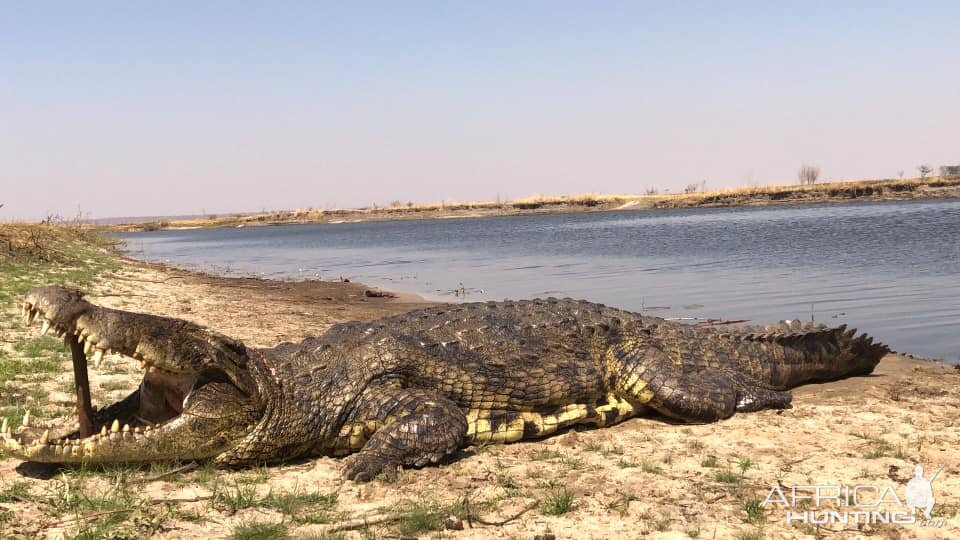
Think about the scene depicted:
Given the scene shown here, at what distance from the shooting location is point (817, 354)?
7.43 meters

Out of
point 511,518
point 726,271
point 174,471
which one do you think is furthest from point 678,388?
point 726,271

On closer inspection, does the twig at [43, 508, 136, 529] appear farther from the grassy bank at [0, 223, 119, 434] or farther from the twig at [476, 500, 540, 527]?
the grassy bank at [0, 223, 119, 434]

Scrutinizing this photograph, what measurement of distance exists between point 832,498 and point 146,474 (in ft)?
13.2

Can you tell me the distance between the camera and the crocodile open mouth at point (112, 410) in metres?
4.31

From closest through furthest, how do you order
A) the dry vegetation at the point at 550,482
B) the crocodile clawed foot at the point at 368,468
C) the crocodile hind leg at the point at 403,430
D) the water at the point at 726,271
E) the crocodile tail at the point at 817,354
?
1. the dry vegetation at the point at 550,482
2. the crocodile clawed foot at the point at 368,468
3. the crocodile hind leg at the point at 403,430
4. the crocodile tail at the point at 817,354
5. the water at the point at 726,271

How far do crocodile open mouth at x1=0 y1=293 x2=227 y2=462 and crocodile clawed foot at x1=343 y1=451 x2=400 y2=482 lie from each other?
101 cm

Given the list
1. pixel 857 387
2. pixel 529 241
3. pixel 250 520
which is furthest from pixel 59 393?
pixel 529 241

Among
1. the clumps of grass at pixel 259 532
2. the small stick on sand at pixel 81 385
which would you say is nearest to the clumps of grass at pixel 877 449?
the clumps of grass at pixel 259 532

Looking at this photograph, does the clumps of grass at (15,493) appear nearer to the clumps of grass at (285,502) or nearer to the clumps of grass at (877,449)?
the clumps of grass at (285,502)

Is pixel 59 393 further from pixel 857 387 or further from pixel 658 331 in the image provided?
pixel 857 387

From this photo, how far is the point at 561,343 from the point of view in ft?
21.0
